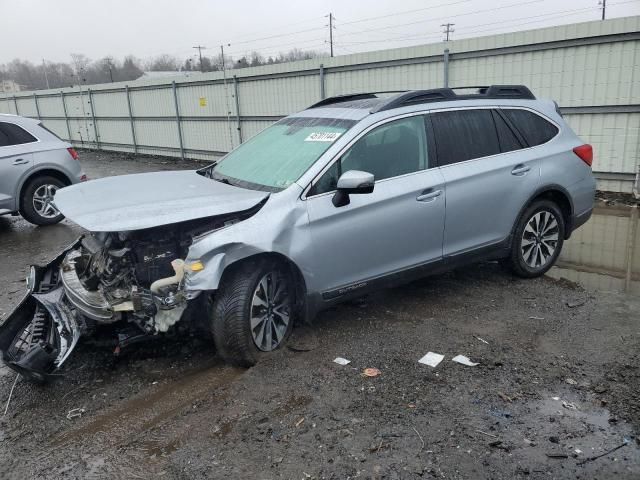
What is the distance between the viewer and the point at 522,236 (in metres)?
5.31

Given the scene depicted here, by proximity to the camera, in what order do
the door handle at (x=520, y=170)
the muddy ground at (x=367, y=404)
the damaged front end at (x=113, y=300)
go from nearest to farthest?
the muddy ground at (x=367, y=404), the damaged front end at (x=113, y=300), the door handle at (x=520, y=170)

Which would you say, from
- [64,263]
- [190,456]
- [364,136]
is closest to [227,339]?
[190,456]

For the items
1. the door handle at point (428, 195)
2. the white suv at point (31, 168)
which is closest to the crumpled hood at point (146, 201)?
the door handle at point (428, 195)

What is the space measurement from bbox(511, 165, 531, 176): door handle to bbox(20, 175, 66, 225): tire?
708 cm

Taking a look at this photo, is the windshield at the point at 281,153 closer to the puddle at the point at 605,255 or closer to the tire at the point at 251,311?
the tire at the point at 251,311

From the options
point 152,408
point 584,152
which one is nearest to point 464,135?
point 584,152

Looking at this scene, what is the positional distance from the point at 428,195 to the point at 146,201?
2.23 m

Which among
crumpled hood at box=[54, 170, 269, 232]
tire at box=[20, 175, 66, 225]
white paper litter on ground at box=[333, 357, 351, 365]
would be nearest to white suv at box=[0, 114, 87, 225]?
tire at box=[20, 175, 66, 225]

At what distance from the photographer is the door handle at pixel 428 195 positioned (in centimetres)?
449

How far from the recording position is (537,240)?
5.46 meters

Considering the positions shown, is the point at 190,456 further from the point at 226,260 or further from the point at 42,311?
the point at 42,311

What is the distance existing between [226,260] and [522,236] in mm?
3091

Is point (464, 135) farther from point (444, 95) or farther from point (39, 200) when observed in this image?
point (39, 200)

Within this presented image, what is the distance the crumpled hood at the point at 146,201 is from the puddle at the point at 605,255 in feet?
11.9
